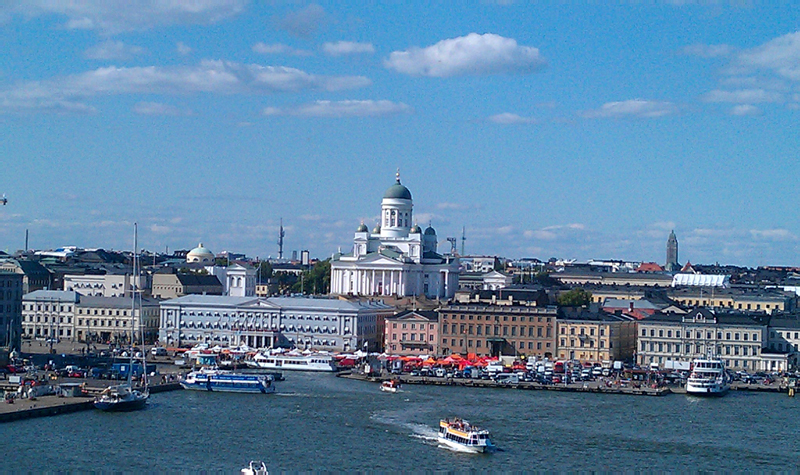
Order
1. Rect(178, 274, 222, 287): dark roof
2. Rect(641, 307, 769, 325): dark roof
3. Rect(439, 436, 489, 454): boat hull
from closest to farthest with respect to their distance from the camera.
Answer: Rect(439, 436, 489, 454): boat hull
Rect(641, 307, 769, 325): dark roof
Rect(178, 274, 222, 287): dark roof

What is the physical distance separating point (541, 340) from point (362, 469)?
→ 30.1 metres

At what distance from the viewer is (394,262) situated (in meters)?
83.8

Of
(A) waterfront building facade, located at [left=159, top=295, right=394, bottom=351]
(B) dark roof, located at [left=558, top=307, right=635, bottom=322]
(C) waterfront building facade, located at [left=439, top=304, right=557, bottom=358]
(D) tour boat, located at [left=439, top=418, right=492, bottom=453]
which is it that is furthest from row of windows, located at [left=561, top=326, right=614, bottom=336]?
(D) tour boat, located at [left=439, top=418, right=492, bottom=453]

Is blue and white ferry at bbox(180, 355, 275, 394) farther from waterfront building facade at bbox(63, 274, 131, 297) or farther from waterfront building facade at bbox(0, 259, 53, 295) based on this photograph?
waterfront building facade at bbox(0, 259, 53, 295)

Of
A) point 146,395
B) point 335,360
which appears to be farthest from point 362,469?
point 335,360

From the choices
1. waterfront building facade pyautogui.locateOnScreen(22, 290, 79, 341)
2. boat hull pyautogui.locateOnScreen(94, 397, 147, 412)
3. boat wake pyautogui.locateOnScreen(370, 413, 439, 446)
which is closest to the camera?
boat wake pyautogui.locateOnScreen(370, 413, 439, 446)

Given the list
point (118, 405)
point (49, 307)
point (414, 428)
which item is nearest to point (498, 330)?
point (414, 428)

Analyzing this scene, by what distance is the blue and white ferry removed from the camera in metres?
46.8

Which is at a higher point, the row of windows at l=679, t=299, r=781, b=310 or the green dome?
the green dome

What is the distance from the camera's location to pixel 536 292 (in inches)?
2687

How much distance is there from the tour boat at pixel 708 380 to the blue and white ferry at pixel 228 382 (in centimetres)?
1512

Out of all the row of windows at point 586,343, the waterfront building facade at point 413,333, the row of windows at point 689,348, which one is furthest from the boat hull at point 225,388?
the row of windows at point 689,348

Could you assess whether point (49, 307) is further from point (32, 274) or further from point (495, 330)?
point (495, 330)

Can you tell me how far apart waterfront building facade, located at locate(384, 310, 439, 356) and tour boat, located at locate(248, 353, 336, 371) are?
5.96m
